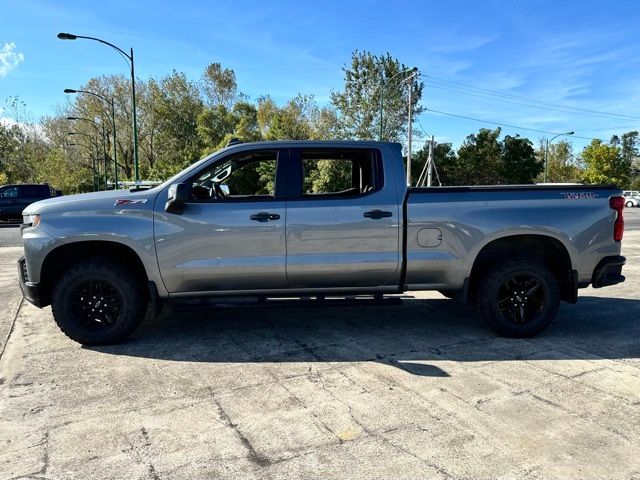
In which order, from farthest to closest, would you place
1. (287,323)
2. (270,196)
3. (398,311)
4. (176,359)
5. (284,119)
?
(284,119) < (398,311) < (287,323) < (270,196) < (176,359)

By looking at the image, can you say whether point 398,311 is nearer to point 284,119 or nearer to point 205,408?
point 205,408

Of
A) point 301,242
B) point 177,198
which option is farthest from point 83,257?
point 301,242

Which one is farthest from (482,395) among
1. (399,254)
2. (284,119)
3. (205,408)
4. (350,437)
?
(284,119)

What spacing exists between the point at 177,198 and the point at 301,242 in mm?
1211

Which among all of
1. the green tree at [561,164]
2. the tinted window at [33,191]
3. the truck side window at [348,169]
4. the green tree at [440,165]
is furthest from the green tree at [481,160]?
the truck side window at [348,169]

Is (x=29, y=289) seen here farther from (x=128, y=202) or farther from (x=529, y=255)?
(x=529, y=255)

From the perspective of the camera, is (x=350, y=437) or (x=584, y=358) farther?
(x=584, y=358)

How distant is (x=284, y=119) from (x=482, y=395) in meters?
36.7

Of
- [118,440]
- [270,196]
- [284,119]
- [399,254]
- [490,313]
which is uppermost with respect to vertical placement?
[284,119]

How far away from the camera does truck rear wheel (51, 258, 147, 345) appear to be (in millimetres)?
4660

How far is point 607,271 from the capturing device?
4.98 m

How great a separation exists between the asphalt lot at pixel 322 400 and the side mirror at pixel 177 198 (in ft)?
4.43

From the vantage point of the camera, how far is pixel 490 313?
4.99 meters

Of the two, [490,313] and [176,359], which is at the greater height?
[490,313]
